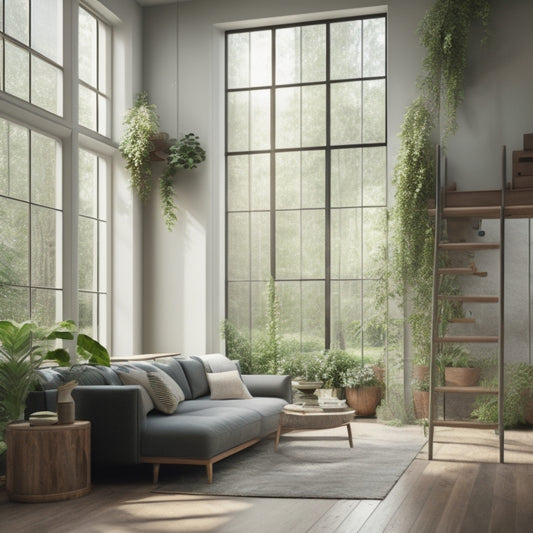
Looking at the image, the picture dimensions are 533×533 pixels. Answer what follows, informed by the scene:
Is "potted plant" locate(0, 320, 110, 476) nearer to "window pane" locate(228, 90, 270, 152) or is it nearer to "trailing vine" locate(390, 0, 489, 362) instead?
"trailing vine" locate(390, 0, 489, 362)

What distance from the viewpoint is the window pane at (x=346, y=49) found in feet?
30.7

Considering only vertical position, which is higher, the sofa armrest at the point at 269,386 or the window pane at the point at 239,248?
the window pane at the point at 239,248

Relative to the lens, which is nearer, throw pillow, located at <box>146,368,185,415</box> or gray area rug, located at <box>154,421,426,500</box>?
gray area rug, located at <box>154,421,426,500</box>

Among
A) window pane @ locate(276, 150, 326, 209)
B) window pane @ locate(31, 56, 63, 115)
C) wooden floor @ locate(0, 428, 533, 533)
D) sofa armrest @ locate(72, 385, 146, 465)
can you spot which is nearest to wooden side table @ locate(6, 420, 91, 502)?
wooden floor @ locate(0, 428, 533, 533)

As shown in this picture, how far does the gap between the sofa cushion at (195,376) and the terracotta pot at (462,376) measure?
2605 millimetres

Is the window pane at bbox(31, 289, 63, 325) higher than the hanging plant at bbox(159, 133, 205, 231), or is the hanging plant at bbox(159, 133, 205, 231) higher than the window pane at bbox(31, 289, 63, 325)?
the hanging plant at bbox(159, 133, 205, 231)

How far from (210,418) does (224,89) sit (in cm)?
514

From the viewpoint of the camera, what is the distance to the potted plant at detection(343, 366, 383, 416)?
8.96m

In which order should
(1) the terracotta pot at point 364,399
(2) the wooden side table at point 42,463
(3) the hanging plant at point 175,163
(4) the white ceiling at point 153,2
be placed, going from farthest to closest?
(4) the white ceiling at point 153,2, (3) the hanging plant at point 175,163, (1) the terracotta pot at point 364,399, (2) the wooden side table at point 42,463

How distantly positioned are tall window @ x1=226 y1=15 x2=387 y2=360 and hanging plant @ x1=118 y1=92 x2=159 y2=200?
1.10 metres

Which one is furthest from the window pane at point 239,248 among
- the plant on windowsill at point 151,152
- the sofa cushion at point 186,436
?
the sofa cushion at point 186,436

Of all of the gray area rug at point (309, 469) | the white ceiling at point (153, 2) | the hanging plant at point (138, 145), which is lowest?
the gray area rug at point (309, 469)

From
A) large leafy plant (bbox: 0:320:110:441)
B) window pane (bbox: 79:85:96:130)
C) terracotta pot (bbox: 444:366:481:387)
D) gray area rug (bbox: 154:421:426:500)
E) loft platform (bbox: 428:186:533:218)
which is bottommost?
gray area rug (bbox: 154:421:426:500)

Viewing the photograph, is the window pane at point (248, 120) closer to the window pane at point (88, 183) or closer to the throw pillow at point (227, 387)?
the window pane at point (88, 183)
